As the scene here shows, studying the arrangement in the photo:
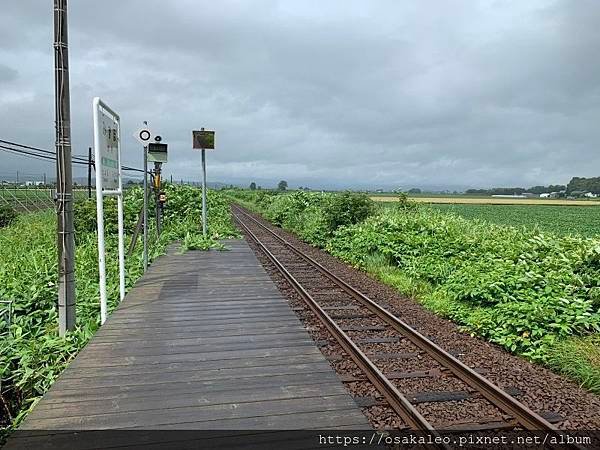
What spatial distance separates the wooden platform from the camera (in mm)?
2701

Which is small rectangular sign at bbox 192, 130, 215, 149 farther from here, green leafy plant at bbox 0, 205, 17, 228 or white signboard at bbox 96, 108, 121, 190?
green leafy plant at bbox 0, 205, 17, 228

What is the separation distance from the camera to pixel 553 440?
3.25m

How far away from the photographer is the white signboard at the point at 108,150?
497 cm

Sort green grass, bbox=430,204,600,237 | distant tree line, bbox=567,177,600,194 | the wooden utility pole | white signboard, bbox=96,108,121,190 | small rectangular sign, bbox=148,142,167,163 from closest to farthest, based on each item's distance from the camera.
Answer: the wooden utility pole
white signboard, bbox=96,108,121,190
small rectangular sign, bbox=148,142,167,163
green grass, bbox=430,204,600,237
distant tree line, bbox=567,177,600,194

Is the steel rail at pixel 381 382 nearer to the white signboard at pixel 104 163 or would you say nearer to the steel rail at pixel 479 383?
the steel rail at pixel 479 383

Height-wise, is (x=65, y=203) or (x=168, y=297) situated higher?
(x=65, y=203)

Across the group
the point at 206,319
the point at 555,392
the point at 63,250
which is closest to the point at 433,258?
the point at 555,392

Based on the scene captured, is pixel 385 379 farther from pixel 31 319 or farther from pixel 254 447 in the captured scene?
pixel 31 319

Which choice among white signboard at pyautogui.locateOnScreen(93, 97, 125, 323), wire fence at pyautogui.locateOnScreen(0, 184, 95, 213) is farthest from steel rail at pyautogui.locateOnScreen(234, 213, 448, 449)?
wire fence at pyautogui.locateOnScreen(0, 184, 95, 213)

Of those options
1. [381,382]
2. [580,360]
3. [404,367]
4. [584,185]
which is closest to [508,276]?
[580,360]

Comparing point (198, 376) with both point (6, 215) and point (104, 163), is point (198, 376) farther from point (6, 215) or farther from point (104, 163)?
point (6, 215)

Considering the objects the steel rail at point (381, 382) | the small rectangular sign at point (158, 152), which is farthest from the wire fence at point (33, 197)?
the steel rail at point (381, 382)

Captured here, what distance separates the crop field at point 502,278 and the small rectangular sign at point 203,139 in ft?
17.0

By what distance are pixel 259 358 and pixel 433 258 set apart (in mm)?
7059
